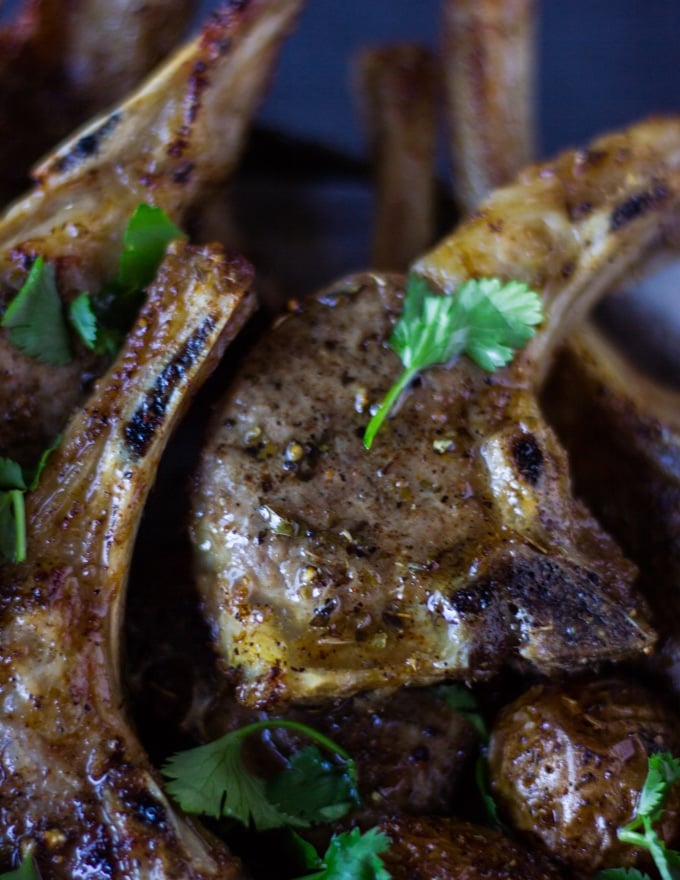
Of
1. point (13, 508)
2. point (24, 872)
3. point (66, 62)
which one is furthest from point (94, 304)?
point (24, 872)

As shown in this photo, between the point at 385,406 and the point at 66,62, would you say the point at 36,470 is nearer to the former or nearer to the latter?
the point at 385,406

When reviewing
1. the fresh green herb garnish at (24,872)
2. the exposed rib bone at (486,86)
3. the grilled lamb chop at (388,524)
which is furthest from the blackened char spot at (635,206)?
the fresh green herb garnish at (24,872)

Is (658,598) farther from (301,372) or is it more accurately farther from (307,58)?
(307,58)

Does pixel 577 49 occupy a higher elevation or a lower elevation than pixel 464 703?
higher

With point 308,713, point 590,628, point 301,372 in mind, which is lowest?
point 308,713

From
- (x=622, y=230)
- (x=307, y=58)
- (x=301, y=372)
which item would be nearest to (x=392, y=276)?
(x=301, y=372)

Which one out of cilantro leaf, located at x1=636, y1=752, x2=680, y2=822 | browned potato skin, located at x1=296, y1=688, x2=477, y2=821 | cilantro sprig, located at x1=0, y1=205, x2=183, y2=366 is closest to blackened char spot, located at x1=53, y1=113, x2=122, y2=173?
cilantro sprig, located at x1=0, y1=205, x2=183, y2=366
